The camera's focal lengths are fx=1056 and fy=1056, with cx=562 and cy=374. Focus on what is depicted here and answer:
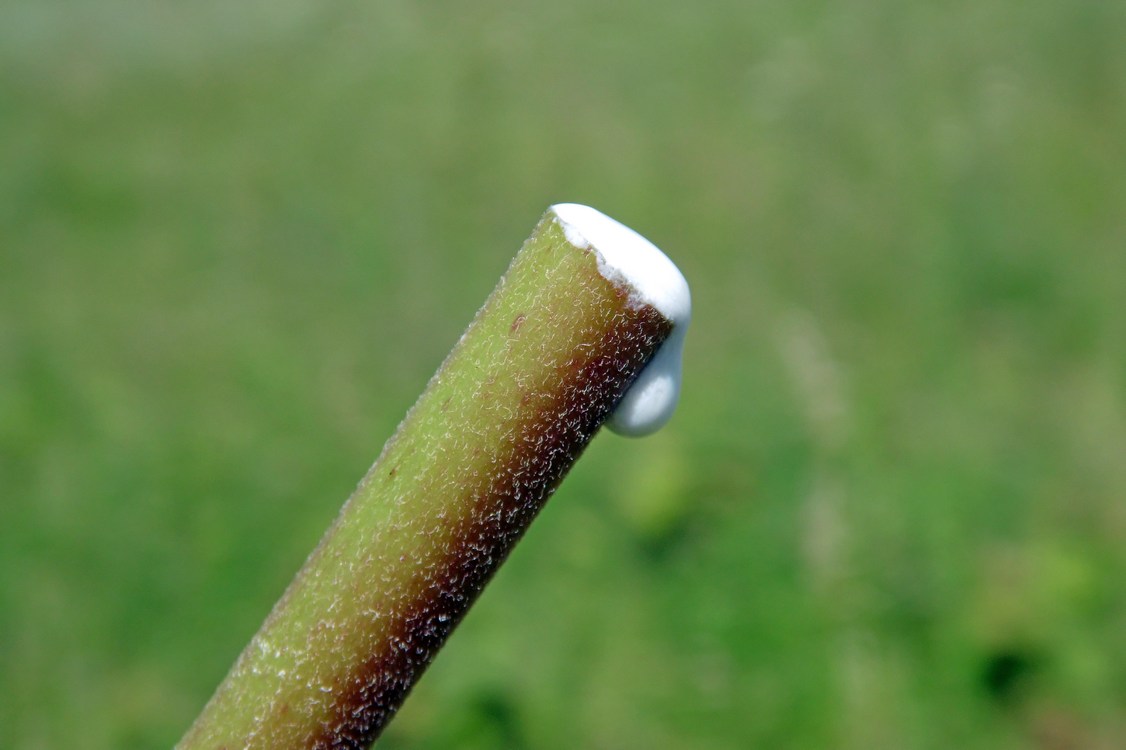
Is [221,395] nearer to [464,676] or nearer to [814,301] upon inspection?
[464,676]

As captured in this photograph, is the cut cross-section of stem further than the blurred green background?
No

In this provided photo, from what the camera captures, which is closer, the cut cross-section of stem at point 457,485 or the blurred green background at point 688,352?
the cut cross-section of stem at point 457,485

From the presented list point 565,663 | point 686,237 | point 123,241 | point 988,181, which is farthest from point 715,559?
point 123,241

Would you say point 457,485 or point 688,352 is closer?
point 457,485
